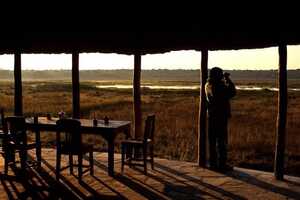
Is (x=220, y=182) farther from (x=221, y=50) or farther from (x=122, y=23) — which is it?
(x=122, y=23)

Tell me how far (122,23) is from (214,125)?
3618 mm

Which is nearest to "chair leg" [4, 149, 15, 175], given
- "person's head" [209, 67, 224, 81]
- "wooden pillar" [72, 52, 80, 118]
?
"wooden pillar" [72, 52, 80, 118]

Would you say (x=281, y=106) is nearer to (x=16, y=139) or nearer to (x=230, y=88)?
(x=230, y=88)

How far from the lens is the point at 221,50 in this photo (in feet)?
28.7

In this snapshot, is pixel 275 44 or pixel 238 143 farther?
pixel 238 143

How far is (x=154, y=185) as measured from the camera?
22.2 feet

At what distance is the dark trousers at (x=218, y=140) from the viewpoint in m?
7.44

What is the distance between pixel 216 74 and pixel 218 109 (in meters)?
0.60

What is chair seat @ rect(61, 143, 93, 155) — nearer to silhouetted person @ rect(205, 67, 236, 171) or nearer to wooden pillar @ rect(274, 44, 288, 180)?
silhouetted person @ rect(205, 67, 236, 171)

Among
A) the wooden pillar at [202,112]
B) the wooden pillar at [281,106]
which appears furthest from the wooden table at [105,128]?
the wooden pillar at [281,106]

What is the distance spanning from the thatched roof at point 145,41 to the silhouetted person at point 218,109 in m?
0.67

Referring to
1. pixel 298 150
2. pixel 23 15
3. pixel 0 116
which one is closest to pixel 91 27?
pixel 23 15

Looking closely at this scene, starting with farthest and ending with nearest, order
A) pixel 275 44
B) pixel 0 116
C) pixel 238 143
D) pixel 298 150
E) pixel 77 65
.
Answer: pixel 238 143
pixel 298 150
pixel 77 65
pixel 0 116
pixel 275 44

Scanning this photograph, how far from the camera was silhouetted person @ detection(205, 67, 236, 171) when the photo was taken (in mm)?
7285
